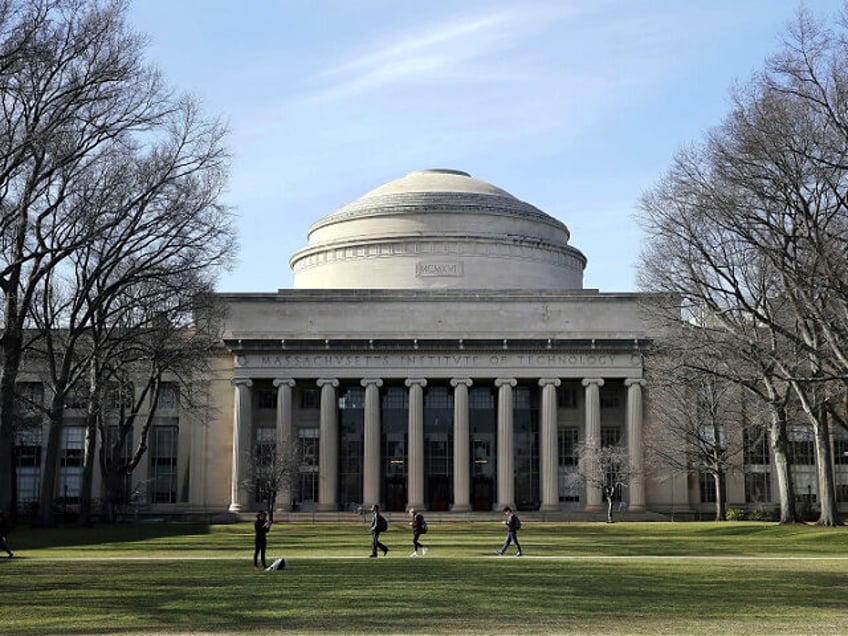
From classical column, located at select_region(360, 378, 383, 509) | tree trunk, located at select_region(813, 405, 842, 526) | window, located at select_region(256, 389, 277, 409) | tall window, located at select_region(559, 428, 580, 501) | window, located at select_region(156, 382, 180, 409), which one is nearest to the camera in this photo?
tree trunk, located at select_region(813, 405, 842, 526)

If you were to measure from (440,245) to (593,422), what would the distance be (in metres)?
19.8

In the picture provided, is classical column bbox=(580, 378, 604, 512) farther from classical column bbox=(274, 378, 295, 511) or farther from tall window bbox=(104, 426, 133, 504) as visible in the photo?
tall window bbox=(104, 426, 133, 504)

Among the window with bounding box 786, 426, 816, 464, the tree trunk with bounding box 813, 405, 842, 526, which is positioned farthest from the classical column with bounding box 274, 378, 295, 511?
the window with bounding box 786, 426, 816, 464

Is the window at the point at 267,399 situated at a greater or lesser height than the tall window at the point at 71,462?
greater

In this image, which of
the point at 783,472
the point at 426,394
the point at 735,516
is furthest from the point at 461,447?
the point at 783,472

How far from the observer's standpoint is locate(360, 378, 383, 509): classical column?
82.2m

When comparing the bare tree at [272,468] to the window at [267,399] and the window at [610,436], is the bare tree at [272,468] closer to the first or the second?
the window at [267,399]

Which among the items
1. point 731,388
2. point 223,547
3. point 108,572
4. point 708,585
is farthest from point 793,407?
point 108,572

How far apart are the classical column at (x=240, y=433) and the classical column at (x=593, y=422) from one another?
2319 cm

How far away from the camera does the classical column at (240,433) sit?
269ft

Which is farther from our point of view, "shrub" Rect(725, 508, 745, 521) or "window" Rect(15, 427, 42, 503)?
"window" Rect(15, 427, 42, 503)

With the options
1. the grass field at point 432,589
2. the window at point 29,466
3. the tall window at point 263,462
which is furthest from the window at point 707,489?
the window at point 29,466

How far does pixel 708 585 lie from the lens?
2859 centimetres

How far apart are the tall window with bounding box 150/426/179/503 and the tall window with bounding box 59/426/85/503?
501 centimetres
